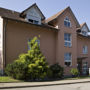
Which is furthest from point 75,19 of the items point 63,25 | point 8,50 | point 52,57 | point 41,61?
point 8,50

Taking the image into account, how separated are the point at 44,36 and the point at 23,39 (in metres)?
3.48

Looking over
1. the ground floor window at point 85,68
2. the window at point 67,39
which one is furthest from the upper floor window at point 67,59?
the ground floor window at point 85,68

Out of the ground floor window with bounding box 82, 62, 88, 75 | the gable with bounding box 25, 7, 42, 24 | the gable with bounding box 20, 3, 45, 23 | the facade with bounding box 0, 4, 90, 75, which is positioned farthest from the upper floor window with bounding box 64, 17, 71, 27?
the ground floor window with bounding box 82, 62, 88, 75

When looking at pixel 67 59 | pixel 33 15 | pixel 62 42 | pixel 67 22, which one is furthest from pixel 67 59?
pixel 33 15

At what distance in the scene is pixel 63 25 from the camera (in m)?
18.8

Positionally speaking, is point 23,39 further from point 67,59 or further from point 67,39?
point 67,59

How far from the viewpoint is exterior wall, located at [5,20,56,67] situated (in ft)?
45.9

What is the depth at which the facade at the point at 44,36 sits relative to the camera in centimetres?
1380

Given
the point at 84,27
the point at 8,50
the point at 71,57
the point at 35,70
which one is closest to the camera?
the point at 35,70

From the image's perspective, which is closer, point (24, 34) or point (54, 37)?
point (24, 34)

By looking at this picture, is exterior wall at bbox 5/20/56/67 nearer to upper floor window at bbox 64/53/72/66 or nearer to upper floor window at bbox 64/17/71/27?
upper floor window at bbox 64/53/72/66

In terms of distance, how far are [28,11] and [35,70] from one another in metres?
8.58

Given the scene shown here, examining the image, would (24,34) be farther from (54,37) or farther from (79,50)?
(79,50)

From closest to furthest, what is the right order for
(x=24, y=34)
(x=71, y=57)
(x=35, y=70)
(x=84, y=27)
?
(x=35, y=70), (x=24, y=34), (x=71, y=57), (x=84, y=27)
